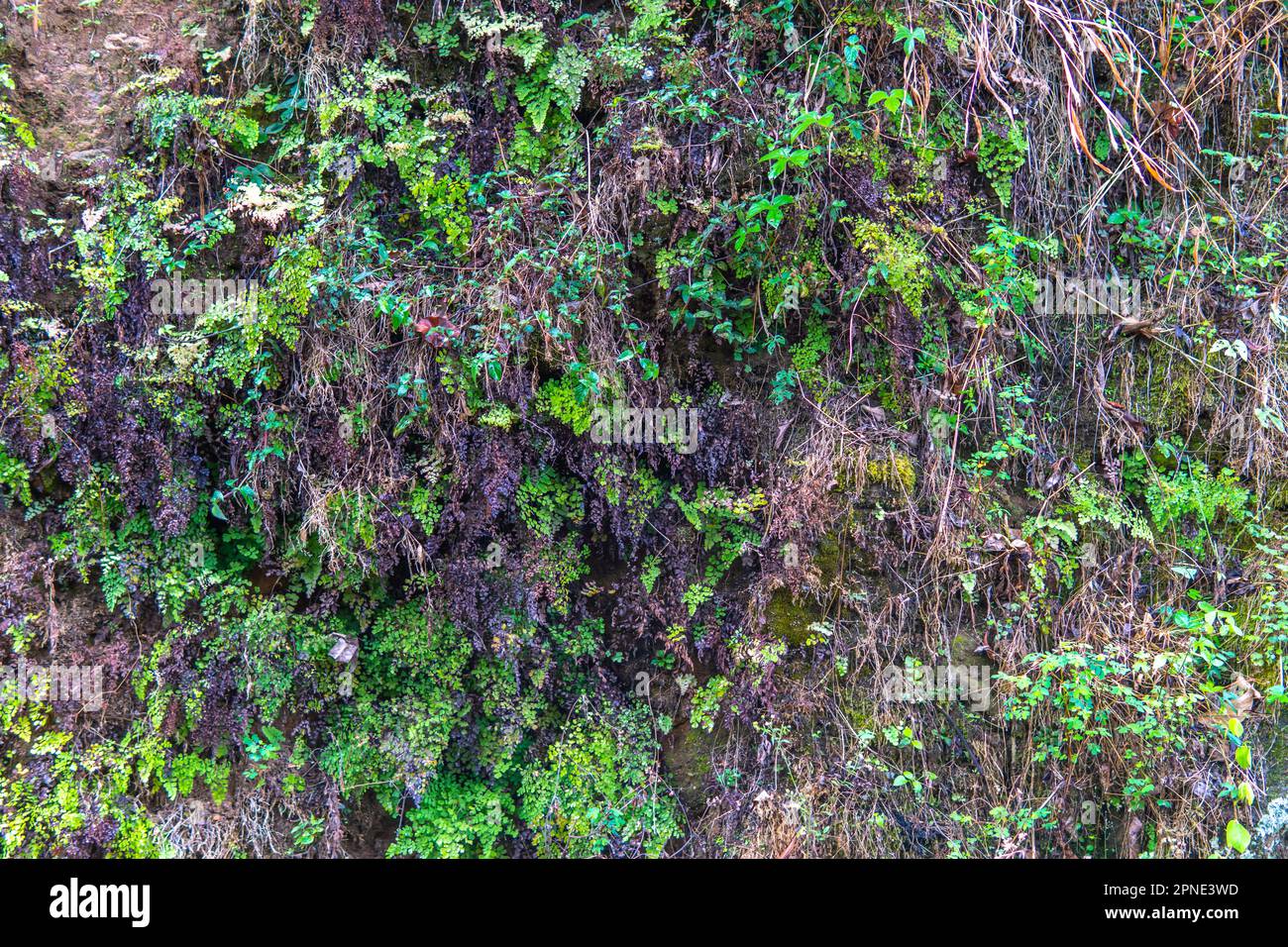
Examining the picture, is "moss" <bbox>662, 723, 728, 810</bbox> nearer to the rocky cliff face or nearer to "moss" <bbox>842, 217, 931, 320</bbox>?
the rocky cliff face

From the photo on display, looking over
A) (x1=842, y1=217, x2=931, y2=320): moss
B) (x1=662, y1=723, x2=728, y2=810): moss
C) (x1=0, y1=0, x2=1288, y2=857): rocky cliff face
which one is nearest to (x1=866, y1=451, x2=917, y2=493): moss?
(x1=0, y1=0, x2=1288, y2=857): rocky cliff face

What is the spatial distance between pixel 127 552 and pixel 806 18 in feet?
15.5

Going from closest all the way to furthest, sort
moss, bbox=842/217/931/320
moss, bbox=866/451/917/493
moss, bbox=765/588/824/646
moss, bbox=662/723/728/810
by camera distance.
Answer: moss, bbox=842/217/931/320, moss, bbox=866/451/917/493, moss, bbox=765/588/824/646, moss, bbox=662/723/728/810

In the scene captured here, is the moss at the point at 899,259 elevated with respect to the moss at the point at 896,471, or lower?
elevated

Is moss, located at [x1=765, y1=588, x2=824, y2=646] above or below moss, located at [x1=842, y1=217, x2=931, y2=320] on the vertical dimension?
below

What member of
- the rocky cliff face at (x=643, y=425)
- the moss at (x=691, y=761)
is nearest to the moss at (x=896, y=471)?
the rocky cliff face at (x=643, y=425)

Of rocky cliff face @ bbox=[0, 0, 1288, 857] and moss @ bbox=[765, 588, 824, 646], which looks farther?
moss @ bbox=[765, 588, 824, 646]

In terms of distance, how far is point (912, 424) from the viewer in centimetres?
400

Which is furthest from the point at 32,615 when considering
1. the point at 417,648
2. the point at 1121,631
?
the point at 1121,631

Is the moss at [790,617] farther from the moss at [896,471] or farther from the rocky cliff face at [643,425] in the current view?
the moss at [896,471]

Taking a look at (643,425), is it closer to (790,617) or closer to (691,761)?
(790,617)

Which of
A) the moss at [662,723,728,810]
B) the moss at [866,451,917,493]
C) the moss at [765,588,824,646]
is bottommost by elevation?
the moss at [662,723,728,810]

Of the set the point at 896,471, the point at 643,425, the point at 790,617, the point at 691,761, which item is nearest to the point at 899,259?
the point at 896,471

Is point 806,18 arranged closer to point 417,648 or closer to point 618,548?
point 618,548
